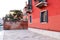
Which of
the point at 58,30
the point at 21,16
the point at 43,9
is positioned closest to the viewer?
the point at 58,30

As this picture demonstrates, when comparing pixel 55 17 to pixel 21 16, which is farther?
pixel 21 16

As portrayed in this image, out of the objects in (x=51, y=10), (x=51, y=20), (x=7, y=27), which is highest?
(x=51, y=10)

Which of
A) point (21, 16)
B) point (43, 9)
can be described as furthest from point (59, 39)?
point (21, 16)

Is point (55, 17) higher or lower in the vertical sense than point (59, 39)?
higher

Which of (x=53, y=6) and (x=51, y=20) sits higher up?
(x=53, y=6)

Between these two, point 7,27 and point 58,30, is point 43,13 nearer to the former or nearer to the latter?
point 58,30

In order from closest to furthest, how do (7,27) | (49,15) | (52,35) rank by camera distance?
(52,35), (49,15), (7,27)

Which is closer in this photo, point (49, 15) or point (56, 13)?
point (56, 13)

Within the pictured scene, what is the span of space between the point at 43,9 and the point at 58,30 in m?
4.60

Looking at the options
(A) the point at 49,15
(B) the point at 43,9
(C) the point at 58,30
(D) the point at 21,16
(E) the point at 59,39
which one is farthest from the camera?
(D) the point at 21,16

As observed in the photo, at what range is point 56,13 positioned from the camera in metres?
12.6

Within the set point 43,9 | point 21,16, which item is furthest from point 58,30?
point 21,16

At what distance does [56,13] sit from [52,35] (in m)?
2.07

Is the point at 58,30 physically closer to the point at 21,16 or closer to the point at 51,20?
the point at 51,20
